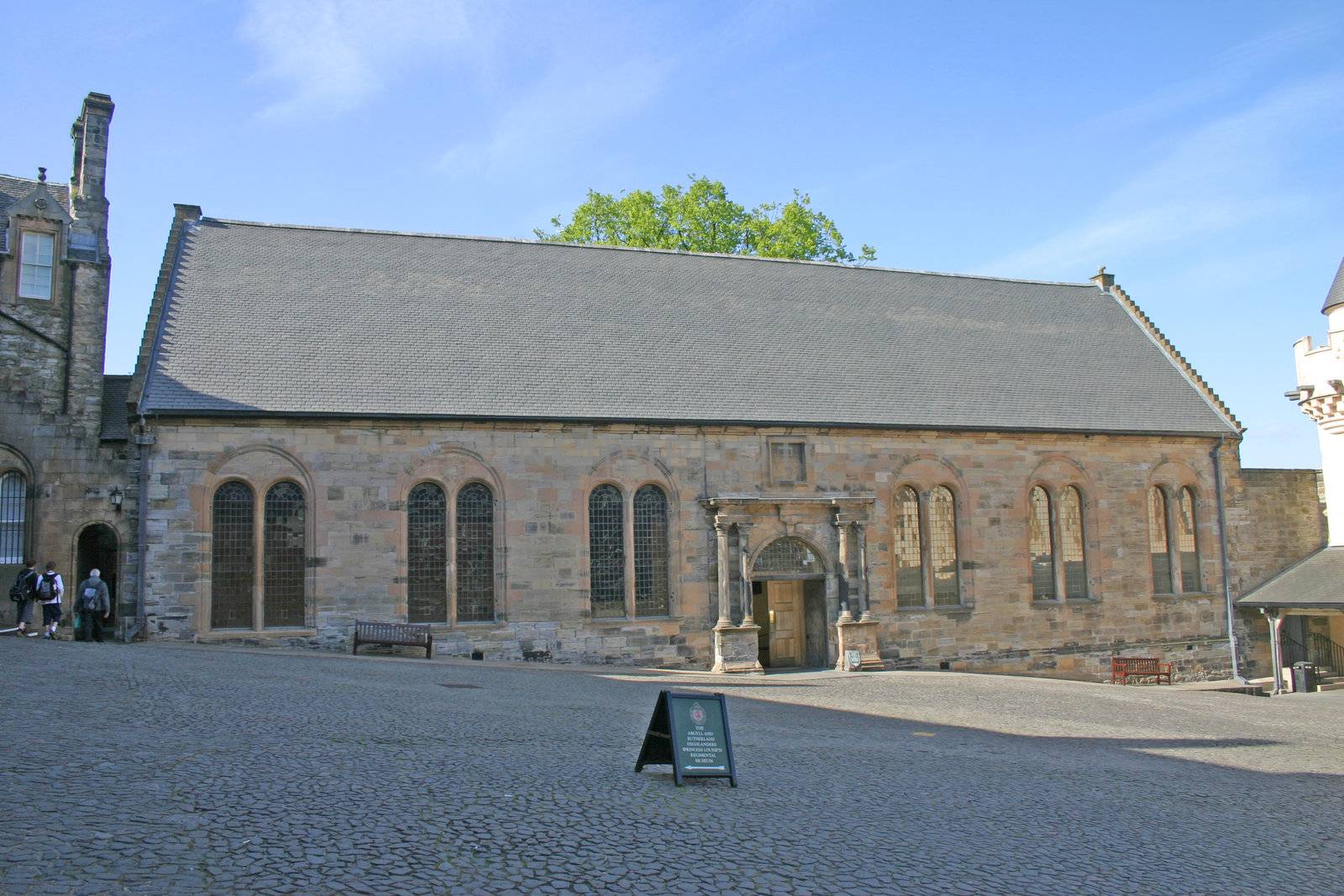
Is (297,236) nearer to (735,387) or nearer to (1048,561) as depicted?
(735,387)

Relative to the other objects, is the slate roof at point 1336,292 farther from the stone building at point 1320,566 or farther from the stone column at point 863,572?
the stone column at point 863,572

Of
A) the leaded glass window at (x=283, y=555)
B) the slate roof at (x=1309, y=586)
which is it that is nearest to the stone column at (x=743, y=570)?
the leaded glass window at (x=283, y=555)

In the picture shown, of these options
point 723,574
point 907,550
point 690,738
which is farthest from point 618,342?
point 690,738

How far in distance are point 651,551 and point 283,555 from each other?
8.16 m

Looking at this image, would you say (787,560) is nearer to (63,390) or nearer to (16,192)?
(63,390)

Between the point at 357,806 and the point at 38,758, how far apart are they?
10.2 ft

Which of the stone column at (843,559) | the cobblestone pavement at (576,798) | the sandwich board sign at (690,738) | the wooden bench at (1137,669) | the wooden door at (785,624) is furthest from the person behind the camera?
the wooden bench at (1137,669)

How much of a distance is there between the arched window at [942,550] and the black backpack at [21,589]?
20.4m

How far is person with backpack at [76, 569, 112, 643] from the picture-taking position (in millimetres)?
21312

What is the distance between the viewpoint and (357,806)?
829 centimetres

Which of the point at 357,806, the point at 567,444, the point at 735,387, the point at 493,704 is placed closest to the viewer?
the point at 357,806

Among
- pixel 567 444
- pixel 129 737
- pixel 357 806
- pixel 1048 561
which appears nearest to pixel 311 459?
pixel 567 444

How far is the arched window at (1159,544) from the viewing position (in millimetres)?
30125

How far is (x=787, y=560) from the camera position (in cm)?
2591
